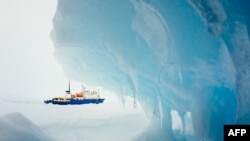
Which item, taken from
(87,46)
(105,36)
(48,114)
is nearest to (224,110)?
(105,36)

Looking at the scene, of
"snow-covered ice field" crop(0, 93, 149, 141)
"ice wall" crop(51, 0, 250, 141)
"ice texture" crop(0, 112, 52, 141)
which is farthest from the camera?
"snow-covered ice field" crop(0, 93, 149, 141)

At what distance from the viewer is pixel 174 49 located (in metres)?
7.21

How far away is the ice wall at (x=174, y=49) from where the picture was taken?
6.23m

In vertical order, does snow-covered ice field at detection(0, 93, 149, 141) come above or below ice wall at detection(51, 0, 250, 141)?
below

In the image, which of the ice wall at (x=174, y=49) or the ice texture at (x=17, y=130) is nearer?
the ice wall at (x=174, y=49)

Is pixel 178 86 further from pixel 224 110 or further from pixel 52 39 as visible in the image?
pixel 52 39

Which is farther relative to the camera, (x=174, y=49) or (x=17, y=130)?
(x=17, y=130)

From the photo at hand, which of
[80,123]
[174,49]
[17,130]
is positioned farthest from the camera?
[80,123]

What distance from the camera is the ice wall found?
20.4 ft

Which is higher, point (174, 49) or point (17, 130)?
point (174, 49)

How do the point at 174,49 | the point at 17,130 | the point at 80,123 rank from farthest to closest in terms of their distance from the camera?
the point at 80,123, the point at 17,130, the point at 174,49

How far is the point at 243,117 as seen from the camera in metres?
6.45

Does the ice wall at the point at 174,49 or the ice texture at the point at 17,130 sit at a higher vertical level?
the ice wall at the point at 174,49

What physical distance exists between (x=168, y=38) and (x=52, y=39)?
3.35m
